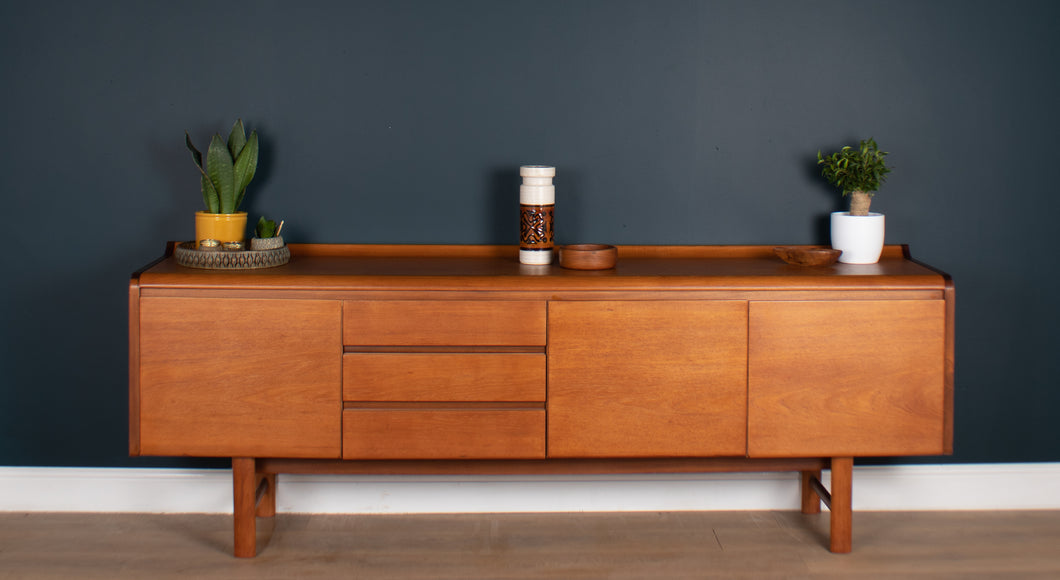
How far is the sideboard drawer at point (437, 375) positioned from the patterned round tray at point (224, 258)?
37 centimetres

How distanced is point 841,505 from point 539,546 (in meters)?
0.83

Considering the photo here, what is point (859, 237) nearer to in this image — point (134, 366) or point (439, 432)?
point (439, 432)

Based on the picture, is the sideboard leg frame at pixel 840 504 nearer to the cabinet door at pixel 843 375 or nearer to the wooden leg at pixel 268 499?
the cabinet door at pixel 843 375

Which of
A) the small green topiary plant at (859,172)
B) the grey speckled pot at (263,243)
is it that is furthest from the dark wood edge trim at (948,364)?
the grey speckled pot at (263,243)

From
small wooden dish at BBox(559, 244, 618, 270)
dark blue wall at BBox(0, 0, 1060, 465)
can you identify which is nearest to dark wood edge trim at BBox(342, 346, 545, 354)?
small wooden dish at BBox(559, 244, 618, 270)

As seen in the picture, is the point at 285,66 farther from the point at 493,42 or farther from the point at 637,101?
the point at 637,101

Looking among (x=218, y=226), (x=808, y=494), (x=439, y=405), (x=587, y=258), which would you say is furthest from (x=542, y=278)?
(x=808, y=494)

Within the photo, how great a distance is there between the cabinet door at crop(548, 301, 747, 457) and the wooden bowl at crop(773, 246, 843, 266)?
0.30 m

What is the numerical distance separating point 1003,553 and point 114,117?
279 centimetres

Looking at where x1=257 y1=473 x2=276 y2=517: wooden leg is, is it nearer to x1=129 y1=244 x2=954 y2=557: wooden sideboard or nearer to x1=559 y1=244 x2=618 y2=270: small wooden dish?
x1=129 y1=244 x2=954 y2=557: wooden sideboard

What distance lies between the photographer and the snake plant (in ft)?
8.67

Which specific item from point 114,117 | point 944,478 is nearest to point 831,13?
point 944,478

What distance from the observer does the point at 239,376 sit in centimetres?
245

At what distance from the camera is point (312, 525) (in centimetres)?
283
